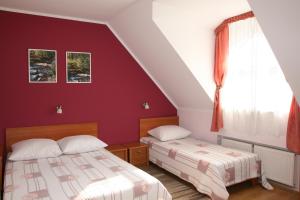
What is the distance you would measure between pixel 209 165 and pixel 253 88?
129 cm

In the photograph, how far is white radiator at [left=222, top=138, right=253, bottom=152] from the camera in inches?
135

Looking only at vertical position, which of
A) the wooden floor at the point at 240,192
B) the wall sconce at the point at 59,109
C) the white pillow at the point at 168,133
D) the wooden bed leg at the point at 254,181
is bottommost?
the wooden floor at the point at 240,192

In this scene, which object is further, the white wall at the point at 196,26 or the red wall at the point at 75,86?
the red wall at the point at 75,86

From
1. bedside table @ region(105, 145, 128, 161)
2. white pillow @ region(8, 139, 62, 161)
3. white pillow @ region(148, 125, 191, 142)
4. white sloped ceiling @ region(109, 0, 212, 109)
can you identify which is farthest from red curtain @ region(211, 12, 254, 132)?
white pillow @ region(8, 139, 62, 161)

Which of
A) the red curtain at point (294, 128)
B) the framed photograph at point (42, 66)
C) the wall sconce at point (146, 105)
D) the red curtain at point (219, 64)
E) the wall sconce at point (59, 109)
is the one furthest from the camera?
the wall sconce at point (146, 105)

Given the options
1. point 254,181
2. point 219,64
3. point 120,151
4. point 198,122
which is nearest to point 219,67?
point 219,64

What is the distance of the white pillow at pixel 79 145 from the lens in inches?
123

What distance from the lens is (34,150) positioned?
9.61 feet

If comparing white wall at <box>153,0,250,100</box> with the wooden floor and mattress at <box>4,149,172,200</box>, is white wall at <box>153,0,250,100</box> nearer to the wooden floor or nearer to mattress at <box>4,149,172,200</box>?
the wooden floor

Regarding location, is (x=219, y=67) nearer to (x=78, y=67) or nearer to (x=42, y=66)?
(x=78, y=67)

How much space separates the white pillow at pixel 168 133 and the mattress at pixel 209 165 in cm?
22

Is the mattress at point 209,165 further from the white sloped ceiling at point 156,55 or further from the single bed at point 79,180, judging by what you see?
the white sloped ceiling at point 156,55

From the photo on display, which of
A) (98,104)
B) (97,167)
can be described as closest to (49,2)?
(98,104)

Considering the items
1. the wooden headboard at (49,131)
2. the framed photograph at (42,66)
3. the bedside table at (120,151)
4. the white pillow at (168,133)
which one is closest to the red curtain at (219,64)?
the white pillow at (168,133)
